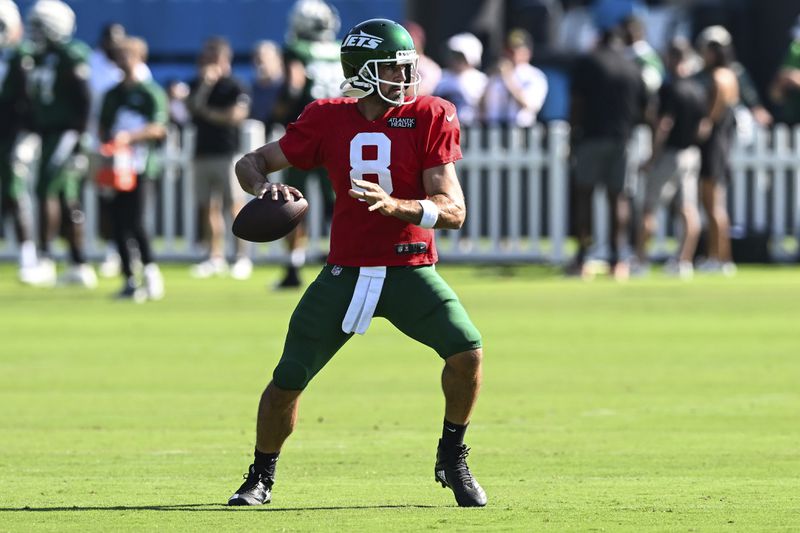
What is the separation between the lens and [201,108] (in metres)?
20.2

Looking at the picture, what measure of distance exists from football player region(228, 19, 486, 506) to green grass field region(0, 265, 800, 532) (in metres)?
0.29

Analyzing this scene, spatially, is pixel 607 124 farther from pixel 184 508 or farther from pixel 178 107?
pixel 184 508

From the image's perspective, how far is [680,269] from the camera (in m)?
19.9

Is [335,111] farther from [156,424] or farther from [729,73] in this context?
[729,73]

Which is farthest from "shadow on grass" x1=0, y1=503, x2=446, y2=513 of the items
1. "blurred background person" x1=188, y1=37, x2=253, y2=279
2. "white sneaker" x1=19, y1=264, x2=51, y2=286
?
"blurred background person" x1=188, y1=37, x2=253, y2=279

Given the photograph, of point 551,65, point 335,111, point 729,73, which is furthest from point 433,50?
point 335,111

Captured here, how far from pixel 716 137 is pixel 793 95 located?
2.13 metres

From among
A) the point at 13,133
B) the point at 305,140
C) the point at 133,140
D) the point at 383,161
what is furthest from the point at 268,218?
the point at 13,133

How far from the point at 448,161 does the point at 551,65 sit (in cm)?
1996

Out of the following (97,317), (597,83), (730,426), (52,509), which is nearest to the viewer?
(52,509)

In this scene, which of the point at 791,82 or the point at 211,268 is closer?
the point at 211,268

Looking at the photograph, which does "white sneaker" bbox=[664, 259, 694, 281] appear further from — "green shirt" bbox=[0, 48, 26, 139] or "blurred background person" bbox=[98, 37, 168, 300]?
"green shirt" bbox=[0, 48, 26, 139]

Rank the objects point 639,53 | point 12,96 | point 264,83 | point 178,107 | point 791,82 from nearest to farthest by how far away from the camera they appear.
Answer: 1. point 12,96
2. point 639,53
3. point 791,82
4. point 264,83
5. point 178,107

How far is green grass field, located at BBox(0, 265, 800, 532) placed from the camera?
7301 mm
